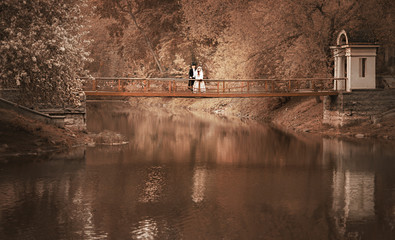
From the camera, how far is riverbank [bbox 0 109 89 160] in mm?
23734

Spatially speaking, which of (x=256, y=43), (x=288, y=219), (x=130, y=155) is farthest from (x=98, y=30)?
(x=288, y=219)

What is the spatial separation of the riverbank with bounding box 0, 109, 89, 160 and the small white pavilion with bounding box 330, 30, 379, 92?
14968 millimetres

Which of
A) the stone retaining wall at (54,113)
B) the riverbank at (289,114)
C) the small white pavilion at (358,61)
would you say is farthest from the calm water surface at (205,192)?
the small white pavilion at (358,61)

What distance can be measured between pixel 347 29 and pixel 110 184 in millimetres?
19664

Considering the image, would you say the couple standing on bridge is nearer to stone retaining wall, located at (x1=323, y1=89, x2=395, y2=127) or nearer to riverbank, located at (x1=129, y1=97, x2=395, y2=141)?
riverbank, located at (x1=129, y1=97, x2=395, y2=141)

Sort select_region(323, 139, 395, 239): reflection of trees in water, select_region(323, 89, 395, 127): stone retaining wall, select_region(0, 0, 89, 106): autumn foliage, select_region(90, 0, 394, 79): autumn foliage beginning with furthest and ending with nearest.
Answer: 1. select_region(90, 0, 394, 79): autumn foliage
2. select_region(323, 89, 395, 127): stone retaining wall
3. select_region(0, 0, 89, 106): autumn foliage
4. select_region(323, 139, 395, 239): reflection of trees in water

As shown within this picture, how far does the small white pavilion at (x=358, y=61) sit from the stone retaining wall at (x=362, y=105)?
1.90 feet

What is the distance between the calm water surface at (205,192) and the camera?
13.0m

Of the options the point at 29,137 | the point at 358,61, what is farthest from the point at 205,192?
the point at 358,61

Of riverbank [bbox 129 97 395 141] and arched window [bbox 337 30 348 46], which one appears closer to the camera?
riverbank [bbox 129 97 395 141]

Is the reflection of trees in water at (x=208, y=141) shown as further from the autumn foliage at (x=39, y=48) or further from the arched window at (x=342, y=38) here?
the arched window at (x=342, y=38)

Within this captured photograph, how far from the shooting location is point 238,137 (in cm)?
3092

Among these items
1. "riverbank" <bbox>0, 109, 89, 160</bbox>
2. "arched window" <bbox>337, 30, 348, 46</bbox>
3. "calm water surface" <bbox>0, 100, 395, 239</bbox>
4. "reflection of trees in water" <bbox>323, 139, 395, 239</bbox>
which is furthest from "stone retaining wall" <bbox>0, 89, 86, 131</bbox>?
"arched window" <bbox>337, 30, 348, 46</bbox>

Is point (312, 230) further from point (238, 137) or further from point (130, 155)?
point (238, 137)
